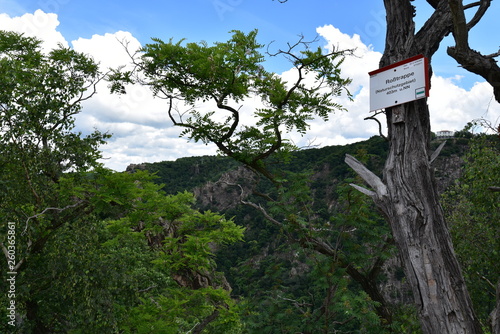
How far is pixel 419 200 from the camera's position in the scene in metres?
3.80

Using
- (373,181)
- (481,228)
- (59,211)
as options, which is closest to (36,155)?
(59,211)

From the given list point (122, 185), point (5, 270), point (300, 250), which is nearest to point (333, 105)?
point (300, 250)

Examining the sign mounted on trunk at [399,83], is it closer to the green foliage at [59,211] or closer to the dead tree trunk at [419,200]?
the dead tree trunk at [419,200]

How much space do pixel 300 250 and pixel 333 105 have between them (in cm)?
306

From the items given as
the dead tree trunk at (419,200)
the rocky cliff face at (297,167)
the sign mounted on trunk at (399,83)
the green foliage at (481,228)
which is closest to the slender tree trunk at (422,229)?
the dead tree trunk at (419,200)

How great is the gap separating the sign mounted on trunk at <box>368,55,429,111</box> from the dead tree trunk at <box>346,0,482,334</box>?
0.40 feet

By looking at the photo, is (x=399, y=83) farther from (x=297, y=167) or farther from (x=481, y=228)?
(x=297, y=167)

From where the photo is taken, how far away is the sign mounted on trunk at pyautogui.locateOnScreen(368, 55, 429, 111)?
393cm

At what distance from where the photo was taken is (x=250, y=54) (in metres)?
7.76

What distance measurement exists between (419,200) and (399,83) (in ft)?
4.04

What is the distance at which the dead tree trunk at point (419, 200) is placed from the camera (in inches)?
139

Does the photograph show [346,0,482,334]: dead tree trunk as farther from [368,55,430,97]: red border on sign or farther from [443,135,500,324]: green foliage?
[443,135,500,324]: green foliage

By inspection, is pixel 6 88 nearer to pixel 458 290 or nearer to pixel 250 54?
pixel 250 54

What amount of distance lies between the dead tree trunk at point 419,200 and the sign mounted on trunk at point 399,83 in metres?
0.12
